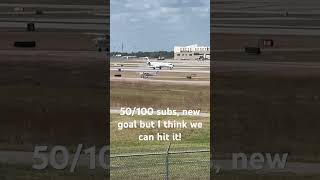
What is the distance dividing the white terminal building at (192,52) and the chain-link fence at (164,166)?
115cm

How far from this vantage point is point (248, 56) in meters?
7.52

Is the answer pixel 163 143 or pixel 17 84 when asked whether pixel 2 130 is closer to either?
pixel 17 84

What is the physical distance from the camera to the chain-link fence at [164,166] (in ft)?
24.1

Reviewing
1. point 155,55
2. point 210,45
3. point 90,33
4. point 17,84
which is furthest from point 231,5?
point 17,84

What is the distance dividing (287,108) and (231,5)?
5.06 feet

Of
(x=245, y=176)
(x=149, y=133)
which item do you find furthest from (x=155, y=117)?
(x=245, y=176)

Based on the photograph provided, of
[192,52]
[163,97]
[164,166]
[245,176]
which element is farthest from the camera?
[164,166]

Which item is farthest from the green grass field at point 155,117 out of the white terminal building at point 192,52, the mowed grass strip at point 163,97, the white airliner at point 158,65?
the white terminal building at point 192,52

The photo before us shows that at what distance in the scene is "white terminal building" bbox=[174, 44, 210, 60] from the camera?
270 inches

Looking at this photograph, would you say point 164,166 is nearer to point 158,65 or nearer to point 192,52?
point 158,65

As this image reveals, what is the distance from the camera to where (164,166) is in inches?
301

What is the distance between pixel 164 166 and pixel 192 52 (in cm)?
160

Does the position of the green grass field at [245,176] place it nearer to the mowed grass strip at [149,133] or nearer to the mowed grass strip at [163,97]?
the mowed grass strip at [149,133]

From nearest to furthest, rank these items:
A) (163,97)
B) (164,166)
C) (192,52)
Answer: (192,52) → (163,97) → (164,166)
